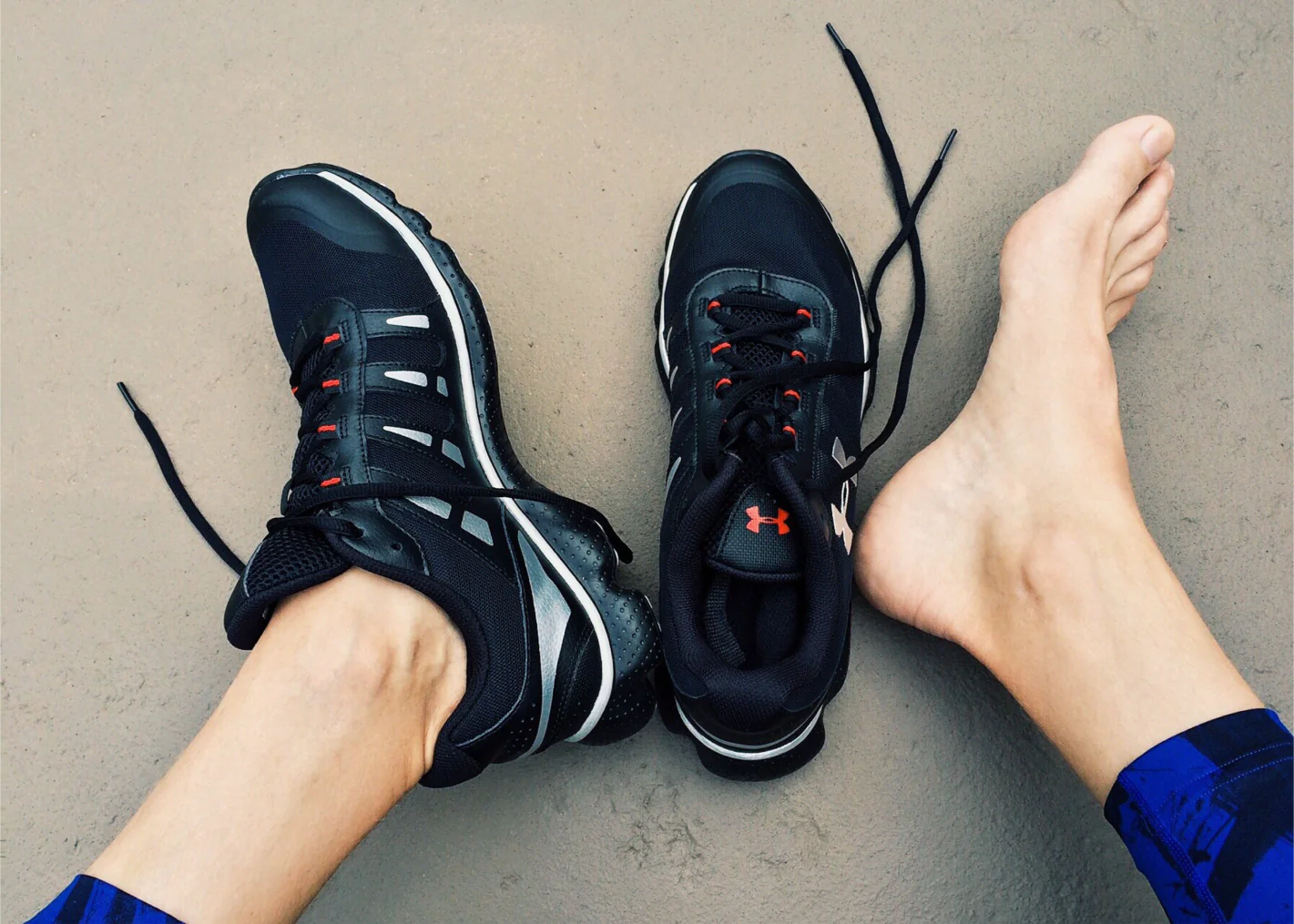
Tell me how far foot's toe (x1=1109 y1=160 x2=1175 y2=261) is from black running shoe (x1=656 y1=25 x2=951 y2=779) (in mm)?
201

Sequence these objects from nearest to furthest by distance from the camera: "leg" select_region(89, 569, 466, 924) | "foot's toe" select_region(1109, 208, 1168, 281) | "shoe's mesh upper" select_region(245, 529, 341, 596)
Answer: "leg" select_region(89, 569, 466, 924) < "shoe's mesh upper" select_region(245, 529, 341, 596) < "foot's toe" select_region(1109, 208, 1168, 281)

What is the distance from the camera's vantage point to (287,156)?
1.01 m

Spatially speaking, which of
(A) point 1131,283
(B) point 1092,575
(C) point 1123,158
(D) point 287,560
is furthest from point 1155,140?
(D) point 287,560

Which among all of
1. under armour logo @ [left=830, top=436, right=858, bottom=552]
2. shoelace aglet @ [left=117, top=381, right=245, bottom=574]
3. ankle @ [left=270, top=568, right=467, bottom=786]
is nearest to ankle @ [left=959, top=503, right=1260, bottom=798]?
under armour logo @ [left=830, top=436, right=858, bottom=552]

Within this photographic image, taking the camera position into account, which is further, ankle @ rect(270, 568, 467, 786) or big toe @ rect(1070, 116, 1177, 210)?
big toe @ rect(1070, 116, 1177, 210)

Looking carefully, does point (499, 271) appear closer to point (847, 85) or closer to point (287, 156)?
point (287, 156)

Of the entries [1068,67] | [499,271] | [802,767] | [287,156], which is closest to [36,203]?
[287,156]

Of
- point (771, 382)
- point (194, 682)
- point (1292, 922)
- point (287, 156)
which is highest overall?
point (287, 156)

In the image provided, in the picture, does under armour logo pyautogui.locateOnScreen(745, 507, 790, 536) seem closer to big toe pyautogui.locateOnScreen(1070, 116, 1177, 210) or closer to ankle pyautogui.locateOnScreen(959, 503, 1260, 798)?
ankle pyautogui.locateOnScreen(959, 503, 1260, 798)

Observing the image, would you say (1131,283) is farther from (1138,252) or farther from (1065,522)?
(1065,522)

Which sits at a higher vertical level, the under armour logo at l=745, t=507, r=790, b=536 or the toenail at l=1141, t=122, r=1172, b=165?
the toenail at l=1141, t=122, r=1172, b=165

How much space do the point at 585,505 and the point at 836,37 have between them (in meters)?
0.62

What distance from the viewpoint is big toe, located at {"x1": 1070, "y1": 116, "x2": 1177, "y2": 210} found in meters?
0.88

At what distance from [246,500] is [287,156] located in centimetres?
41
